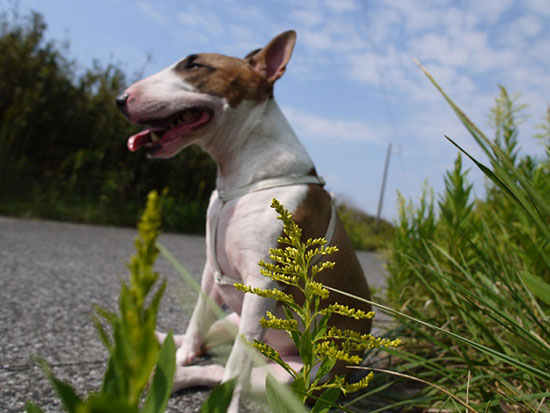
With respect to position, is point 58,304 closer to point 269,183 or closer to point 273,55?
point 269,183

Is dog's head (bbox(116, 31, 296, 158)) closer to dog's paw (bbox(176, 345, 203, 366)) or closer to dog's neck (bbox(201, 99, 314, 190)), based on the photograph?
dog's neck (bbox(201, 99, 314, 190))

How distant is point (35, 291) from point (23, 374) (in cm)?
146

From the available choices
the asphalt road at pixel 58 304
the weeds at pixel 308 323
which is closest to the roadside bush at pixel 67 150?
the asphalt road at pixel 58 304

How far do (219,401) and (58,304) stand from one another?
2464 mm

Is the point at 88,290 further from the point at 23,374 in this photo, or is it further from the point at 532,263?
the point at 532,263

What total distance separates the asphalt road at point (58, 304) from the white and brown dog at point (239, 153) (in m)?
0.26

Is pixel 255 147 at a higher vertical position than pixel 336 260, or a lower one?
higher

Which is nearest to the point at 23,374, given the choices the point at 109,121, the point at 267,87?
the point at 267,87

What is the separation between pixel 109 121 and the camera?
8.38 m

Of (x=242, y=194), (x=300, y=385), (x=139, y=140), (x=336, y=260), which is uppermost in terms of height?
(x=139, y=140)

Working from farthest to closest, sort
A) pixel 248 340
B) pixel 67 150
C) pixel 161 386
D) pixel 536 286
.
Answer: pixel 67 150
pixel 248 340
pixel 536 286
pixel 161 386

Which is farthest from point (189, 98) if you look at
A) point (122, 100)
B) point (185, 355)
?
point (185, 355)

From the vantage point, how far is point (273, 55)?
1583mm

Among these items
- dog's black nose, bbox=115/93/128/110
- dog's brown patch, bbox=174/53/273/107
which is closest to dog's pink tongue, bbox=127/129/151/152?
dog's black nose, bbox=115/93/128/110
